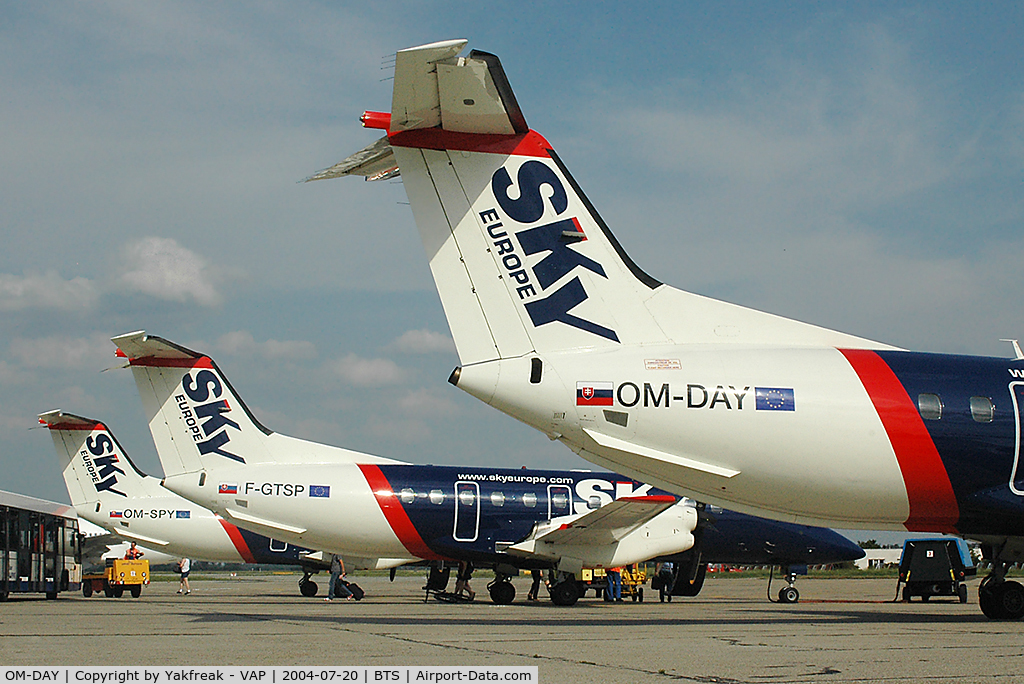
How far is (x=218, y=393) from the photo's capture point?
21.7 meters

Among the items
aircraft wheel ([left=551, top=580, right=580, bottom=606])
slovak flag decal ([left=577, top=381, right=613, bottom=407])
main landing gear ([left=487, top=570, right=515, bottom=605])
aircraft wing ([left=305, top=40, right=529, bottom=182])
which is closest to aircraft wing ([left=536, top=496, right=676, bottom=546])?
aircraft wheel ([left=551, top=580, right=580, bottom=606])

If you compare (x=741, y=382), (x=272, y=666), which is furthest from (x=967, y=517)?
(x=272, y=666)

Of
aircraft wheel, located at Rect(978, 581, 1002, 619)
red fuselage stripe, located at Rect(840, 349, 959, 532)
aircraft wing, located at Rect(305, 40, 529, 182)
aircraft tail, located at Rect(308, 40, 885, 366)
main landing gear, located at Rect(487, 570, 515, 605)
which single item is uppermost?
aircraft wing, located at Rect(305, 40, 529, 182)

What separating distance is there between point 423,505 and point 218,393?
563 centimetres

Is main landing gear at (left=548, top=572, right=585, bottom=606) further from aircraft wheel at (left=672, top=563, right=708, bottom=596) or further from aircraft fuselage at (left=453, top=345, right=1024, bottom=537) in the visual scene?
aircraft fuselage at (left=453, top=345, right=1024, bottom=537)

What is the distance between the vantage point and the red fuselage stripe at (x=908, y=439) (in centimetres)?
1120

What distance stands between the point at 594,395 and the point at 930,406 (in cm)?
430

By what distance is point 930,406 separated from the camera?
1141cm

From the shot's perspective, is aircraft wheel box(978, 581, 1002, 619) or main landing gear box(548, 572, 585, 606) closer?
aircraft wheel box(978, 581, 1002, 619)

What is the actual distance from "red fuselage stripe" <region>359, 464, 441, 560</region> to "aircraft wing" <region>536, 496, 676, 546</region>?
285 cm

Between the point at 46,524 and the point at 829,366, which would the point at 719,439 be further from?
the point at 46,524

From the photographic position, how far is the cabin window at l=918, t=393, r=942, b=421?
37.2ft

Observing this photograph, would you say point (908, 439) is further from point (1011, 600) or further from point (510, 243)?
point (510, 243)

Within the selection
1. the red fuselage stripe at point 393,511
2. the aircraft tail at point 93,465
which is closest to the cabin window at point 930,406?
the red fuselage stripe at point 393,511
